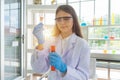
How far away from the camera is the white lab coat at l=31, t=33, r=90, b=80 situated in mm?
971

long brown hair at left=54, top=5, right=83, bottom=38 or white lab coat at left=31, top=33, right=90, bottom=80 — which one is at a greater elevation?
long brown hair at left=54, top=5, right=83, bottom=38

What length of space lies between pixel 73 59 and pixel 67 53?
0.23ft

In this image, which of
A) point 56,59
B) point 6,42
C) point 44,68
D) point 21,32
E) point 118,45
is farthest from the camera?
point 118,45

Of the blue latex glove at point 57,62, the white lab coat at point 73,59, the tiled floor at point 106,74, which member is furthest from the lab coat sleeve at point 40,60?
the tiled floor at point 106,74

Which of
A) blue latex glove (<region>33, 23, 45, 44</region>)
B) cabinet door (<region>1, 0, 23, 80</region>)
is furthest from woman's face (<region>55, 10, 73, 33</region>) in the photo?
cabinet door (<region>1, 0, 23, 80</region>)

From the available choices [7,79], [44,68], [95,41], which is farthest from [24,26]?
[44,68]

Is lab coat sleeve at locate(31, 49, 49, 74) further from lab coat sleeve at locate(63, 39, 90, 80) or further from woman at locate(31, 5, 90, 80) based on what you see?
lab coat sleeve at locate(63, 39, 90, 80)

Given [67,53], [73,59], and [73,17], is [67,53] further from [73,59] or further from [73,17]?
[73,17]

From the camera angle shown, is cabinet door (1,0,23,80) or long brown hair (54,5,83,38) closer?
long brown hair (54,5,83,38)

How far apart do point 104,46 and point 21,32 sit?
8.06 ft

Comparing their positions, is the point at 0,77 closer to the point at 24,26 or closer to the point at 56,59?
the point at 24,26

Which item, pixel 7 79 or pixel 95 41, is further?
pixel 95 41

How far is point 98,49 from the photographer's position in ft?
15.8

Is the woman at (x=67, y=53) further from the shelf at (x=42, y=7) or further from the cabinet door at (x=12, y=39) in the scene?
the shelf at (x=42, y=7)
